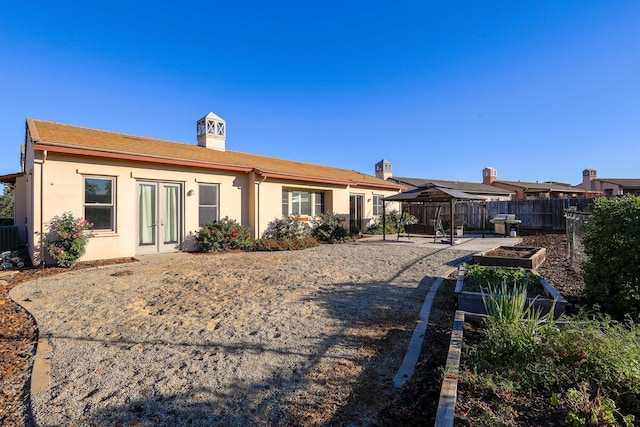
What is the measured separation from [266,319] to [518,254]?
7366mm

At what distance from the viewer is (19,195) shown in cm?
1206

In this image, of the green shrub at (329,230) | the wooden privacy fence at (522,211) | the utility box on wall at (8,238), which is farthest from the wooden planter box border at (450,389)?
the wooden privacy fence at (522,211)

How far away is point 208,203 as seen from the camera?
10.8 metres

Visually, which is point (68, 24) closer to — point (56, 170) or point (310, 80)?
point (56, 170)

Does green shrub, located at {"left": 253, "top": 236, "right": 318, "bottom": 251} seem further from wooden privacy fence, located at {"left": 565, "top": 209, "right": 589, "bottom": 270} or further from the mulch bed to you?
wooden privacy fence, located at {"left": 565, "top": 209, "right": 589, "bottom": 270}

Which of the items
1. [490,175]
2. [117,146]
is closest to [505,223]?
[117,146]

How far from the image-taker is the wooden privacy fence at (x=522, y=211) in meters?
17.0

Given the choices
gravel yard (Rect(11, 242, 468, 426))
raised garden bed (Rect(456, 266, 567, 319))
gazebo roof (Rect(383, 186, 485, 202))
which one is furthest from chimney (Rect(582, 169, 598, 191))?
raised garden bed (Rect(456, 266, 567, 319))

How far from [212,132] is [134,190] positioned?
19.6ft

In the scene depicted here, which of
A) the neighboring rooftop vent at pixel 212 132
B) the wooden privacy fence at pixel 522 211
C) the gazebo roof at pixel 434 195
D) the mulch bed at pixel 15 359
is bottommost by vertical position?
the mulch bed at pixel 15 359

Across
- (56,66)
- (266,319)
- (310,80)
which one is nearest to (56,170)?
(56,66)

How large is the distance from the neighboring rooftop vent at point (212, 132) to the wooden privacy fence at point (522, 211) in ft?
42.2

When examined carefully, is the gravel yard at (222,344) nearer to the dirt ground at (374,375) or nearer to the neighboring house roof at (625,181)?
the dirt ground at (374,375)

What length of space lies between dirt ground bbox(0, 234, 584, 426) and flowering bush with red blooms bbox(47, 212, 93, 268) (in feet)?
6.75
